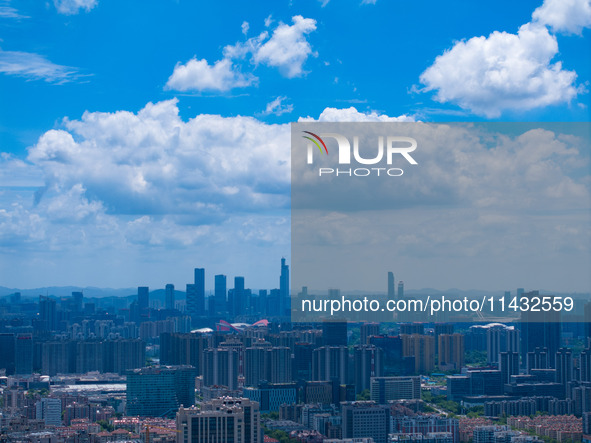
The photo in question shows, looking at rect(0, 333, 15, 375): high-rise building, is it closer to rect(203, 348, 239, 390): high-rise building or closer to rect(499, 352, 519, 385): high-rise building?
rect(203, 348, 239, 390): high-rise building

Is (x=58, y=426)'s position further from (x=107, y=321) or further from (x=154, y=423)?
(x=107, y=321)

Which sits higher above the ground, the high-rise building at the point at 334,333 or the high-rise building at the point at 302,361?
the high-rise building at the point at 334,333

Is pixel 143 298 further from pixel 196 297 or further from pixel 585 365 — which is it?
pixel 585 365

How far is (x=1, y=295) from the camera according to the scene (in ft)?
49.7

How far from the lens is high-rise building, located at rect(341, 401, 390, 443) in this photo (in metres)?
8.81

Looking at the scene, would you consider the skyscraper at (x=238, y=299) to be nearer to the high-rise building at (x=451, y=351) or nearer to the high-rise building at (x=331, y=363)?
the high-rise building at (x=451, y=351)

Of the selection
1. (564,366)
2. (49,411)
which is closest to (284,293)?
(564,366)

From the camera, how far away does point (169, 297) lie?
61.7ft

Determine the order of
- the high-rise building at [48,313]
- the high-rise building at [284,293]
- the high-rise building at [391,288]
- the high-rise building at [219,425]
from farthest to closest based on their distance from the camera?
the high-rise building at [48,313], the high-rise building at [284,293], the high-rise building at [391,288], the high-rise building at [219,425]

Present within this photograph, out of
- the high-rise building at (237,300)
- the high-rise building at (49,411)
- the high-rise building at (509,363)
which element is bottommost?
the high-rise building at (49,411)

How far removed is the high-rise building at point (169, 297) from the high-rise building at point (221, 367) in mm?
5242

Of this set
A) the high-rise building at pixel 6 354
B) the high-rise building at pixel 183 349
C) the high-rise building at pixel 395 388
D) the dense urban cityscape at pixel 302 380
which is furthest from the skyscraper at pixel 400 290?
the high-rise building at pixel 6 354

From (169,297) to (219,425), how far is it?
12.8m

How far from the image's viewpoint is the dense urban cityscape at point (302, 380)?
8.79m
